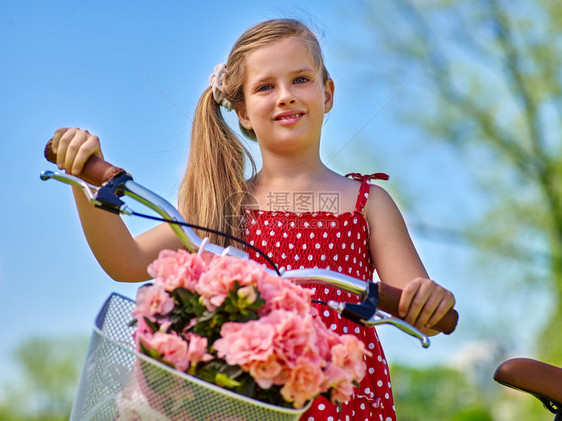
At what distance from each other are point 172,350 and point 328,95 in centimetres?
140

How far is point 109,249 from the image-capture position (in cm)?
186

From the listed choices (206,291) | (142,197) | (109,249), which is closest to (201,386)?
(206,291)

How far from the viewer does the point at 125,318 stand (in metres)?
1.16

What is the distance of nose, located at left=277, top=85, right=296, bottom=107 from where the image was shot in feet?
6.35

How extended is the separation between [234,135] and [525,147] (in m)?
8.10

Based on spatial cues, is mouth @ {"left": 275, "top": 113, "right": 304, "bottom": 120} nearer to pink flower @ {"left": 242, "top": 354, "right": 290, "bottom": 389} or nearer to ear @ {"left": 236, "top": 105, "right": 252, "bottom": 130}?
ear @ {"left": 236, "top": 105, "right": 252, "bottom": 130}

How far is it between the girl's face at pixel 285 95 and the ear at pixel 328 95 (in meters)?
0.15

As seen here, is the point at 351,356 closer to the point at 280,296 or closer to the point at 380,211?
the point at 280,296

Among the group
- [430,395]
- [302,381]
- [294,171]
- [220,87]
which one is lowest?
[430,395]

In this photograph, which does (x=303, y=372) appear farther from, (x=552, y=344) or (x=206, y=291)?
(x=552, y=344)

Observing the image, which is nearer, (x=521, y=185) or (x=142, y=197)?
(x=142, y=197)

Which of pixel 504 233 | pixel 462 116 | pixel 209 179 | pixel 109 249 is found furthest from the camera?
pixel 462 116

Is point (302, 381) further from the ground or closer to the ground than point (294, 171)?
closer to the ground

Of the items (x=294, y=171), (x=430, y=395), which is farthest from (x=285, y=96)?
(x=430, y=395)
